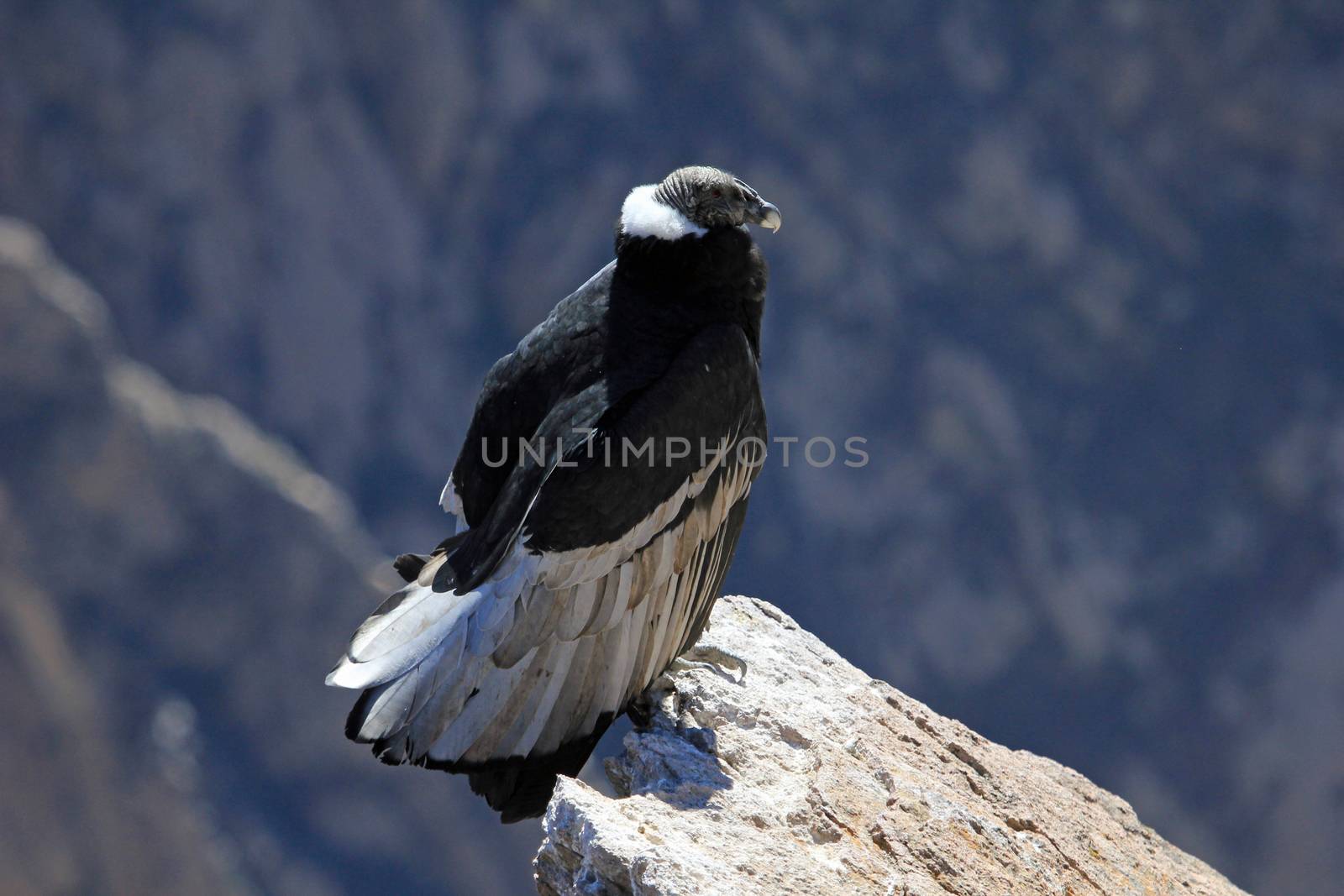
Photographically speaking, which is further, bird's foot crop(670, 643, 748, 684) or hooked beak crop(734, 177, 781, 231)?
hooked beak crop(734, 177, 781, 231)

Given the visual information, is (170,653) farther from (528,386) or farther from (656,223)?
(656,223)

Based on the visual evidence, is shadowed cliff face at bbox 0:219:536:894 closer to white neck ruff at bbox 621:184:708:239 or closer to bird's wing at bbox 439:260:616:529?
bird's wing at bbox 439:260:616:529

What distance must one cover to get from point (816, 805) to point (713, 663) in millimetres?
1043

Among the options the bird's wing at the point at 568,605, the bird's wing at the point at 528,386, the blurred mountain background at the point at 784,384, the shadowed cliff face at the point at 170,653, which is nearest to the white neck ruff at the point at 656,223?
the bird's wing at the point at 528,386

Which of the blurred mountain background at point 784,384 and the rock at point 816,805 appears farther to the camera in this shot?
the blurred mountain background at point 784,384

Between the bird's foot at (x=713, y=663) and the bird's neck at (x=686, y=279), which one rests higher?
the bird's neck at (x=686, y=279)

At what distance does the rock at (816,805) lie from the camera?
381cm

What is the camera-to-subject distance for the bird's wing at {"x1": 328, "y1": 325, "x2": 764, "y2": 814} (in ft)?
13.3

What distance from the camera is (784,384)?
2739cm

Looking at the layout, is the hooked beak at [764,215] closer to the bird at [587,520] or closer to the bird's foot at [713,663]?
the bird at [587,520]

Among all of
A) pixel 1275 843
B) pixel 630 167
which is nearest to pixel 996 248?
pixel 630 167

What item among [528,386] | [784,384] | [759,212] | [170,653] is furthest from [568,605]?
[170,653]

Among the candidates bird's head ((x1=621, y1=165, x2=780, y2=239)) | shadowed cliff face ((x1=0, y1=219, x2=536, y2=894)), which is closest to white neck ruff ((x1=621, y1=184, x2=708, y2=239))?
bird's head ((x1=621, y1=165, x2=780, y2=239))

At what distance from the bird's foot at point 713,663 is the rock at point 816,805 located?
0.04 ft
